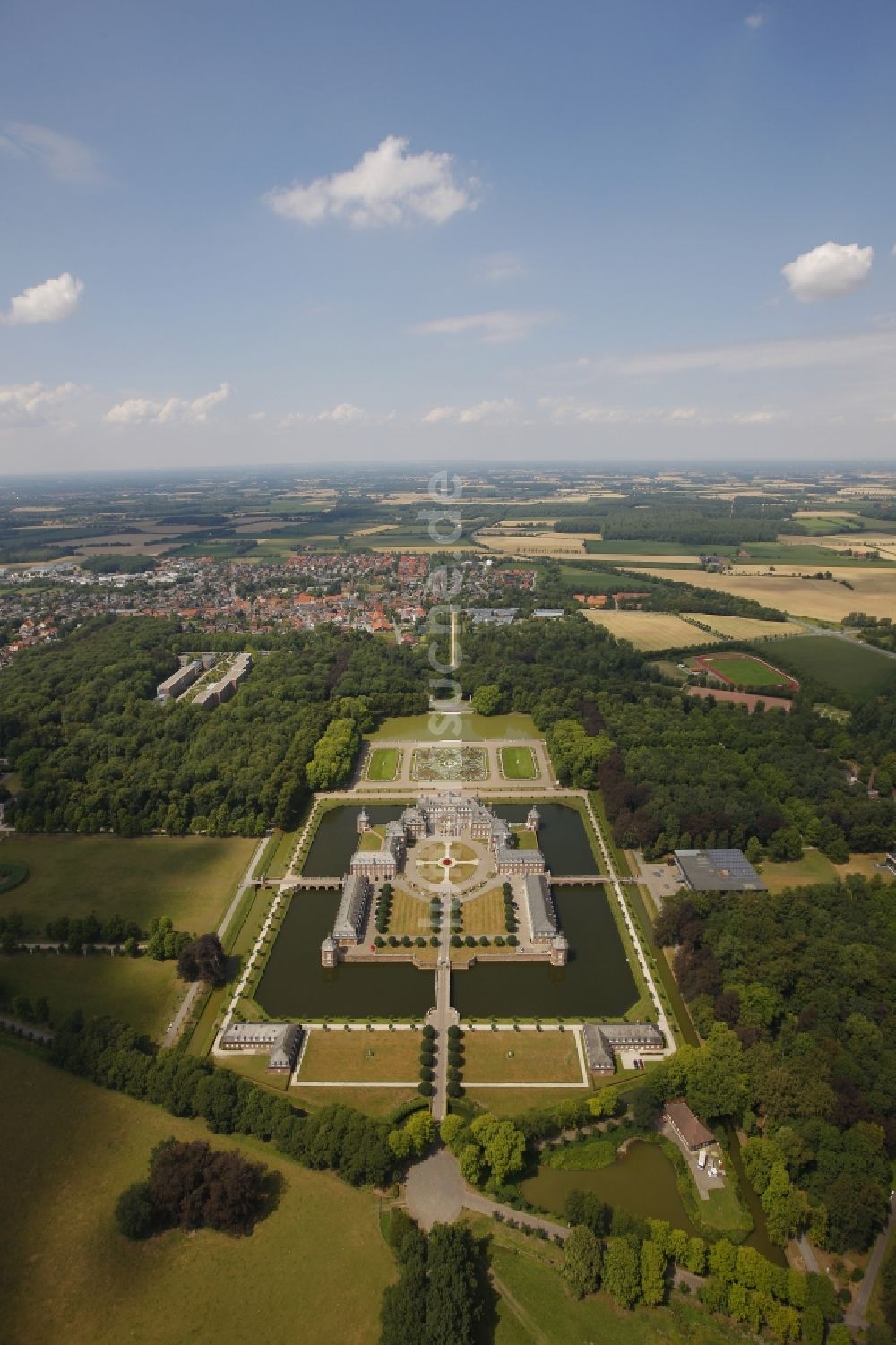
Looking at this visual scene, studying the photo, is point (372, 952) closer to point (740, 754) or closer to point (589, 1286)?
point (589, 1286)

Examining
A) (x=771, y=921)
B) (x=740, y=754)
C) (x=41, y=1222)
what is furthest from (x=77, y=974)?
(x=740, y=754)

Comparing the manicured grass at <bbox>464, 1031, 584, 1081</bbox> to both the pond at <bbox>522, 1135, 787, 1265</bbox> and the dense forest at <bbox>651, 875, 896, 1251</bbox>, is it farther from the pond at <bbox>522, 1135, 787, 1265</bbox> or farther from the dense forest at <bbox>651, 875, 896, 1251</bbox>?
the dense forest at <bbox>651, 875, 896, 1251</bbox>

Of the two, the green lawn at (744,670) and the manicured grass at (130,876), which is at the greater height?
the green lawn at (744,670)

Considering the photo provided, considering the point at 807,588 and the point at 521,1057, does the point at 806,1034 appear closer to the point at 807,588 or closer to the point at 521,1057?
the point at 521,1057

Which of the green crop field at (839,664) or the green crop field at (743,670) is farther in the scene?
the green crop field at (743,670)

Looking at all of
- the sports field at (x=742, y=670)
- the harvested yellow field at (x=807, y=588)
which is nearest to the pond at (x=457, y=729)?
the sports field at (x=742, y=670)

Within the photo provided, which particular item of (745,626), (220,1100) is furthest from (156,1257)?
(745,626)

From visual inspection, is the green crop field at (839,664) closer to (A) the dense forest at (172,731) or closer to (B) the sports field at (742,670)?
(B) the sports field at (742,670)

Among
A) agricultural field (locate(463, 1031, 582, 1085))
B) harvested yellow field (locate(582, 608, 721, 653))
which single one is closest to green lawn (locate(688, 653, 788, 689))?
harvested yellow field (locate(582, 608, 721, 653))
